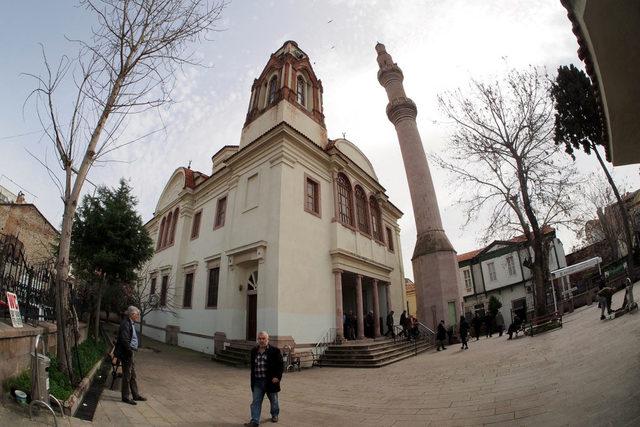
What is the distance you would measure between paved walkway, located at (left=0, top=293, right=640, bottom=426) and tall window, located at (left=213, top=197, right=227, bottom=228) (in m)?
8.49

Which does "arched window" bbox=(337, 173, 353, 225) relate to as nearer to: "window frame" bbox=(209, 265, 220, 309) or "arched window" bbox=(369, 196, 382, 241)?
"arched window" bbox=(369, 196, 382, 241)

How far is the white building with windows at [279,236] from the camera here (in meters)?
13.7

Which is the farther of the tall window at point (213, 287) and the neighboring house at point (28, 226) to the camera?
the neighboring house at point (28, 226)

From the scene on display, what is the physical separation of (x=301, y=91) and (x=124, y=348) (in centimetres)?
1691

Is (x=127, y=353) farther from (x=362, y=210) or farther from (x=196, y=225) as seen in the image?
(x=362, y=210)

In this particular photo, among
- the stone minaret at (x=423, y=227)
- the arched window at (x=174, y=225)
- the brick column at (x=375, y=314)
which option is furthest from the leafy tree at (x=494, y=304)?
the arched window at (x=174, y=225)

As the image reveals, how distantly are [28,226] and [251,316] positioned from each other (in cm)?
2353

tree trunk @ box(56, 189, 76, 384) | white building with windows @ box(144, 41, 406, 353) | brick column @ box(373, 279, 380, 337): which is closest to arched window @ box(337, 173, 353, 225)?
white building with windows @ box(144, 41, 406, 353)

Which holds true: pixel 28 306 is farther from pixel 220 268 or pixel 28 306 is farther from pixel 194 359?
pixel 220 268

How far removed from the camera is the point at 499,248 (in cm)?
3353

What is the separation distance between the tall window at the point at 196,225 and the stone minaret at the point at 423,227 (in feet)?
42.9

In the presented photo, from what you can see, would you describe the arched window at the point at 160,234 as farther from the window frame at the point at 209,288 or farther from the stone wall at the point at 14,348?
the stone wall at the point at 14,348

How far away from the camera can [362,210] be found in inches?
768

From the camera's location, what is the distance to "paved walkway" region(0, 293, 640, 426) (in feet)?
14.4
